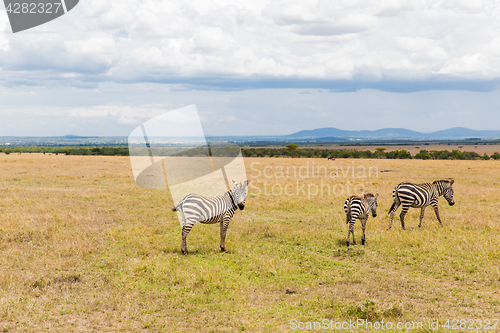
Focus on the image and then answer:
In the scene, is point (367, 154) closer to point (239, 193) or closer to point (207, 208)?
point (239, 193)

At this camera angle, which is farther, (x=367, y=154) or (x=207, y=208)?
(x=367, y=154)

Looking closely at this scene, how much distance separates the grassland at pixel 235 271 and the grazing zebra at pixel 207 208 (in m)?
1.02

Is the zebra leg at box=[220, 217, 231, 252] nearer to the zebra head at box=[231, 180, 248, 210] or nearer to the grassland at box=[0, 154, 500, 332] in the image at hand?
the grassland at box=[0, 154, 500, 332]

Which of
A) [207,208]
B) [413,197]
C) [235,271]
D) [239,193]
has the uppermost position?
[239,193]

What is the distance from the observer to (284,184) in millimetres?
29625

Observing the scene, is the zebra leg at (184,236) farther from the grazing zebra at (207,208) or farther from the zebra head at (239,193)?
the zebra head at (239,193)

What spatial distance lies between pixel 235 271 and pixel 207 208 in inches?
87.4

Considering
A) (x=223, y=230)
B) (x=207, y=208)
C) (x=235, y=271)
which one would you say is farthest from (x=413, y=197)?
(x=207, y=208)

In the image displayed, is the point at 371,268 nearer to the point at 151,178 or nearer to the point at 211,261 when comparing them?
the point at 211,261

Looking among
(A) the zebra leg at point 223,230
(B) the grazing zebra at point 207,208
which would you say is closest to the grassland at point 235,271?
(A) the zebra leg at point 223,230

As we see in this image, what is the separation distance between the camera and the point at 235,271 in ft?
32.3

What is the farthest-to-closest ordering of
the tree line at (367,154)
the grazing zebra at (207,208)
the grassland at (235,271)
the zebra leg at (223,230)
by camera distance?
the tree line at (367,154), the zebra leg at (223,230), the grazing zebra at (207,208), the grassland at (235,271)

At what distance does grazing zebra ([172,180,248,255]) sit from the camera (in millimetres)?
10820

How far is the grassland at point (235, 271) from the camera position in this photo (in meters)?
7.24
